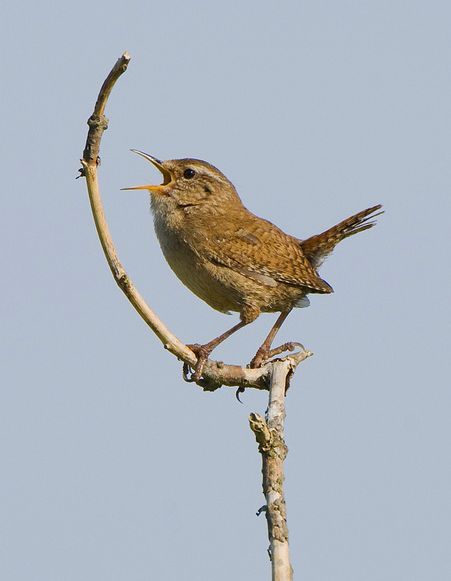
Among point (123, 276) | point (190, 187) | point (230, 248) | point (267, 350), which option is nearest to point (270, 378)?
point (123, 276)

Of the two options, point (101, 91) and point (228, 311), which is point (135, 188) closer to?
point (228, 311)

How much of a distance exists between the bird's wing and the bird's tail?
0.15 meters

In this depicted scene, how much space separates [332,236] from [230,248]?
895 millimetres

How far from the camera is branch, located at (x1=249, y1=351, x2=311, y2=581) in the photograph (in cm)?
332

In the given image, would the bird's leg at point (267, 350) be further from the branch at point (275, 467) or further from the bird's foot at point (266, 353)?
the branch at point (275, 467)

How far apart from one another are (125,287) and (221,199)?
111 inches

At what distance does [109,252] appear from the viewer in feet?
13.0

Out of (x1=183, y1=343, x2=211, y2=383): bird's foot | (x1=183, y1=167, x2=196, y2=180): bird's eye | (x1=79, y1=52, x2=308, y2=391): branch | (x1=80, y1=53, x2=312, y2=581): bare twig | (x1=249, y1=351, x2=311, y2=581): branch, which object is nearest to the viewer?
(x1=249, y1=351, x2=311, y2=581): branch

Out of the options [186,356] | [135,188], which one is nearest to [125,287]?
[186,356]

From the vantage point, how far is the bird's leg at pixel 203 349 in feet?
15.0

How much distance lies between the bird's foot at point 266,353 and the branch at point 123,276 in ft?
3.40

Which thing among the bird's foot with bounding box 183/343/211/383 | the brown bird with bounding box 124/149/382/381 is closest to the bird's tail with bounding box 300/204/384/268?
the brown bird with bounding box 124/149/382/381

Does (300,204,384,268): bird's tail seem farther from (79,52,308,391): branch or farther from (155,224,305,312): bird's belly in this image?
(79,52,308,391): branch

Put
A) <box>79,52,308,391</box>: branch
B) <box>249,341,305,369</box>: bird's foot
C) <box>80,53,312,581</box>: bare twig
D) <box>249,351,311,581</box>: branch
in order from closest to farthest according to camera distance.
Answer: <box>249,351,311,581</box>: branch
<box>80,53,312,581</box>: bare twig
<box>79,52,308,391</box>: branch
<box>249,341,305,369</box>: bird's foot
